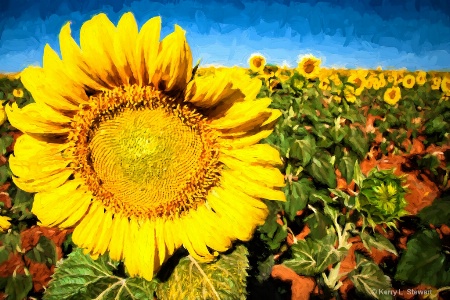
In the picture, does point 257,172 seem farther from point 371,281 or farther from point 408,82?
point 408,82

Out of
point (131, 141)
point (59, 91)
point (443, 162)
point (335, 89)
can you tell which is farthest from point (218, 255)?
point (335, 89)

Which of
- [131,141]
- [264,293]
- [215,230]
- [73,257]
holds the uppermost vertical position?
[131,141]

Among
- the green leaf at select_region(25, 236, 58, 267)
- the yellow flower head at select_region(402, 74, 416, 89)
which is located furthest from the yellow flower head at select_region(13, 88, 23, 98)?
the yellow flower head at select_region(402, 74, 416, 89)

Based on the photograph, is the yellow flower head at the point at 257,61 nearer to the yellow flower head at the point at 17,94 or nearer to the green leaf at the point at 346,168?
the green leaf at the point at 346,168

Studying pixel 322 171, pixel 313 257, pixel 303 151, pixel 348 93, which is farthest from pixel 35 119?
pixel 348 93

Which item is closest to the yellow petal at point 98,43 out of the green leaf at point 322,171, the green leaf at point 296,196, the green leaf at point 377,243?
the green leaf at point 377,243

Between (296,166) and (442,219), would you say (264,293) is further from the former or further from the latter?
(296,166)
